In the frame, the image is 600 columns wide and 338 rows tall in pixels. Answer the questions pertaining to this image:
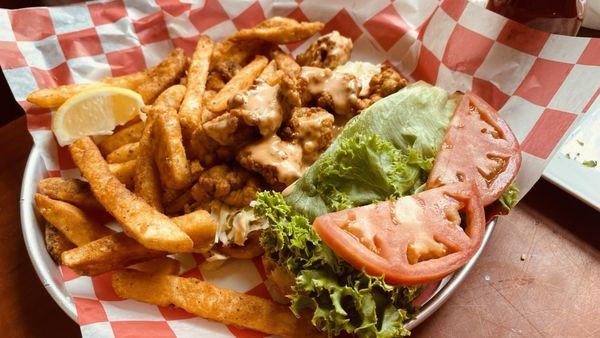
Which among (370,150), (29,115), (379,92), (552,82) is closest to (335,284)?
(370,150)

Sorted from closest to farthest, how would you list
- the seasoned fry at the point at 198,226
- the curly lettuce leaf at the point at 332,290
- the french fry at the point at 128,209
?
the curly lettuce leaf at the point at 332,290
the french fry at the point at 128,209
the seasoned fry at the point at 198,226

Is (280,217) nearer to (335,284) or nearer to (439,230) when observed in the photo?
(335,284)

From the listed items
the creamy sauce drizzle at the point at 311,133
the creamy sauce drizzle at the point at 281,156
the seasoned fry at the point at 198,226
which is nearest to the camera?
the seasoned fry at the point at 198,226

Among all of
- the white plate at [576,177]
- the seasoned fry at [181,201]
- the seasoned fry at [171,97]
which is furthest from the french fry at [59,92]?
the white plate at [576,177]

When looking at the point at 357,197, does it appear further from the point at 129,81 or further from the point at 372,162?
the point at 129,81

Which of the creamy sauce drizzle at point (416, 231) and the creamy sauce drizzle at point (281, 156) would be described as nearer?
the creamy sauce drizzle at point (416, 231)

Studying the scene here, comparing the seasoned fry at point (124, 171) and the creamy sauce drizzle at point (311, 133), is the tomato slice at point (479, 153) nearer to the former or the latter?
the creamy sauce drizzle at point (311, 133)

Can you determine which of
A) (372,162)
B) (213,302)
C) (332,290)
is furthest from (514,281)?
(213,302)
